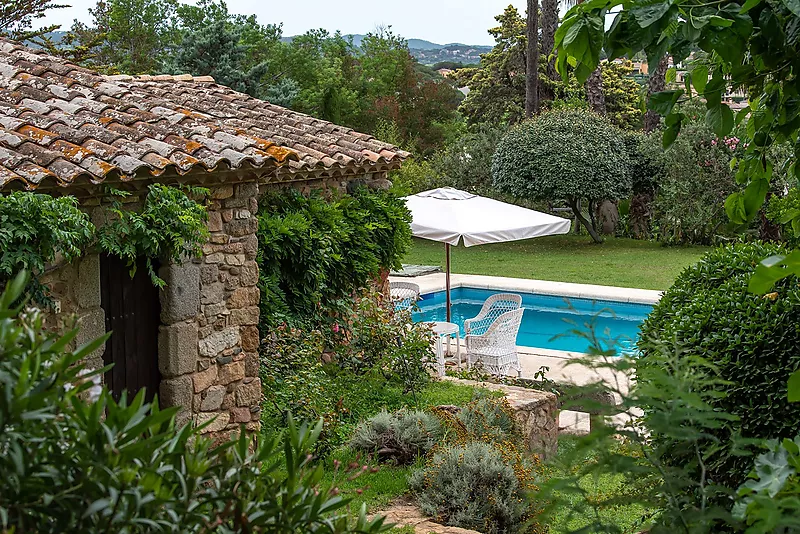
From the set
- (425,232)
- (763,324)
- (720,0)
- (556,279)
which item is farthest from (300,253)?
(556,279)

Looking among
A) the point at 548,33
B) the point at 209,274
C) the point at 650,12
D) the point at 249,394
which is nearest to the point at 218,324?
the point at 209,274

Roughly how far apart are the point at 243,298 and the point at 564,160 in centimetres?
1625

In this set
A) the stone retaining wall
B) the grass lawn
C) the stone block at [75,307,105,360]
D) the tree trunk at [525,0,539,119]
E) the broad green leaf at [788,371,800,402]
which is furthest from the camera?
the tree trunk at [525,0,539,119]

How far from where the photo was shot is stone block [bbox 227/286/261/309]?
738 cm

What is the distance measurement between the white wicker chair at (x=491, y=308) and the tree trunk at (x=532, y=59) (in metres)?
13.9

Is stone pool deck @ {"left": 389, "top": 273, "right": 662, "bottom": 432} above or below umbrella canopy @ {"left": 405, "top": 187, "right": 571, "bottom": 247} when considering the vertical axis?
below

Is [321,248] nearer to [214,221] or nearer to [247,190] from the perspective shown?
[247,190]

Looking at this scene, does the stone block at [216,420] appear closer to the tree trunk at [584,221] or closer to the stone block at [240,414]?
the stone block at [240,414]

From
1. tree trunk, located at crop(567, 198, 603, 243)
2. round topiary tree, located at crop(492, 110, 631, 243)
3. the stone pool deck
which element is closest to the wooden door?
the stone pool deck

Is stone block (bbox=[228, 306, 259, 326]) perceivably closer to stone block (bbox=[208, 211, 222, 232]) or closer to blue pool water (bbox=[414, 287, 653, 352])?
stone block (bbox=[208, 211, 222, 232])

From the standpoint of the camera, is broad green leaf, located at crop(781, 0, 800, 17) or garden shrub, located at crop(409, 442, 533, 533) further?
garden shrub, located at crop(409, 442, 533, 533)

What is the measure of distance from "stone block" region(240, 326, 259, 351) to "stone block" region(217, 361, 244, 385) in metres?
0.15

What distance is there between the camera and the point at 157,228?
20.6 ft

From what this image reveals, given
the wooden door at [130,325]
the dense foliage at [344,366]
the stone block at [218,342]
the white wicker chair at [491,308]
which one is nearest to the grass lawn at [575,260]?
the white wicker chair at [491,308]
